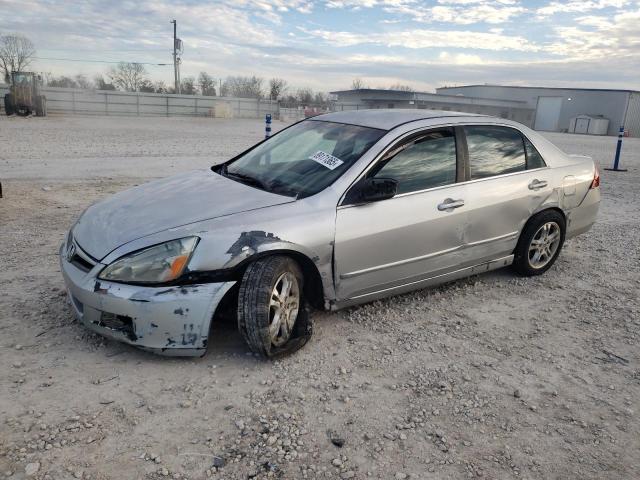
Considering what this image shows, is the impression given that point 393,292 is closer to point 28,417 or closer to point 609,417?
point 609,417

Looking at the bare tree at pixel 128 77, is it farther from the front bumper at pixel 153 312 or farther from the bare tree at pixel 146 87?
the front bumper at pixel 153 312

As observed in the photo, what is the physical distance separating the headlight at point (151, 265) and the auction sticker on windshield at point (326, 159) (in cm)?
125

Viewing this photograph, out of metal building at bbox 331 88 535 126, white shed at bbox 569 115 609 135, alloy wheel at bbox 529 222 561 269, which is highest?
metal building at bbox 331 88 535 126

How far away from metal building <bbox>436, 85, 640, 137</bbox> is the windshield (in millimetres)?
59074

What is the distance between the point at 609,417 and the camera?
2.81 meters

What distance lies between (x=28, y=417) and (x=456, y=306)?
307 centimetres

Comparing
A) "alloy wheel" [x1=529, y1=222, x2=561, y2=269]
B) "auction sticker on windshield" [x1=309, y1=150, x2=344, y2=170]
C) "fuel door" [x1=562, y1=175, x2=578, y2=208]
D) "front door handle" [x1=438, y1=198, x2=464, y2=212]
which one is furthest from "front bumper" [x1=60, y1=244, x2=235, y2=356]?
"fuel door" [x1=562, y1=175, x2=578, y2=208]

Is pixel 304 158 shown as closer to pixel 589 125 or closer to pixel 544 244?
pixel 544 244

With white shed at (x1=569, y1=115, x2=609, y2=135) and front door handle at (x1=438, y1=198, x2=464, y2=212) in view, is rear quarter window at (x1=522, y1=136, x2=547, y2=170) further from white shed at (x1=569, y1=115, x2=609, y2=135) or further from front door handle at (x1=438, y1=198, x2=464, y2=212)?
white shed at (x1=569, y1=115, x2=609, y2=135)

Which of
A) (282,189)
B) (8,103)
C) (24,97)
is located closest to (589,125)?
(24,97)

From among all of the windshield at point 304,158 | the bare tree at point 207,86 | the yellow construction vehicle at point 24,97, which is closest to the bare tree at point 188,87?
the bare tree at point 207,86

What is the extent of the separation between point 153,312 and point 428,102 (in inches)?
1997

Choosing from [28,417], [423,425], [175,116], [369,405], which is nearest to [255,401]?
[369,405]

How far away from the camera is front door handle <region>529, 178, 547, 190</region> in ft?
14.9
